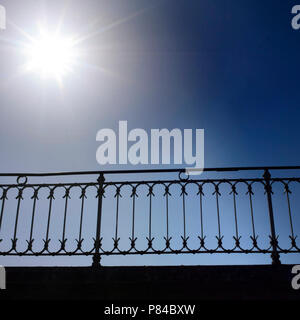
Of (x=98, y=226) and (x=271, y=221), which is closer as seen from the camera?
(x=271, y=221)
